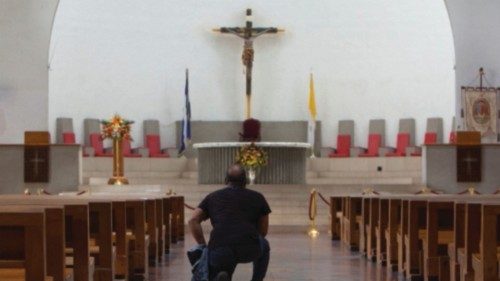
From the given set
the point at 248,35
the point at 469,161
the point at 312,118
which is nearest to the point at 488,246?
the point at 469,161

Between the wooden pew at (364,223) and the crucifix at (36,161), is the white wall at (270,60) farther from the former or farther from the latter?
the wooden pew at (364,223)

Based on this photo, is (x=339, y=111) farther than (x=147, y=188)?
Yes

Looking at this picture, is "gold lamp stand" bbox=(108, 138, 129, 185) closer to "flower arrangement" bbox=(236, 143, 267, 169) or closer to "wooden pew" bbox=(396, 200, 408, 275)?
"flower arrangement" bbox=(236, 143, 267, 169)

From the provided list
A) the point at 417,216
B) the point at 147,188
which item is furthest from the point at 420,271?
the point at 147,188

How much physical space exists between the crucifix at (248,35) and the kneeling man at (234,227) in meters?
16.0

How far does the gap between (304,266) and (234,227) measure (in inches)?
122

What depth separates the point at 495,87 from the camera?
1922 centimetres

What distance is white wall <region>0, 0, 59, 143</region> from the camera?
64.7ft

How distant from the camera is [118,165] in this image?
62.8ft

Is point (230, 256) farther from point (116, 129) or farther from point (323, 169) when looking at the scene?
point (323, 169)

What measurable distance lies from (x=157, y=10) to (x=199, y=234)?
1724 centimetres

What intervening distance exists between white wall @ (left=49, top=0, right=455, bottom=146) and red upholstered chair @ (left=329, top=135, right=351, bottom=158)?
20.4 inches

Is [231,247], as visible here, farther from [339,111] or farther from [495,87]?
[339,111]

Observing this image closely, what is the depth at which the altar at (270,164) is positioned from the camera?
2023 cm
